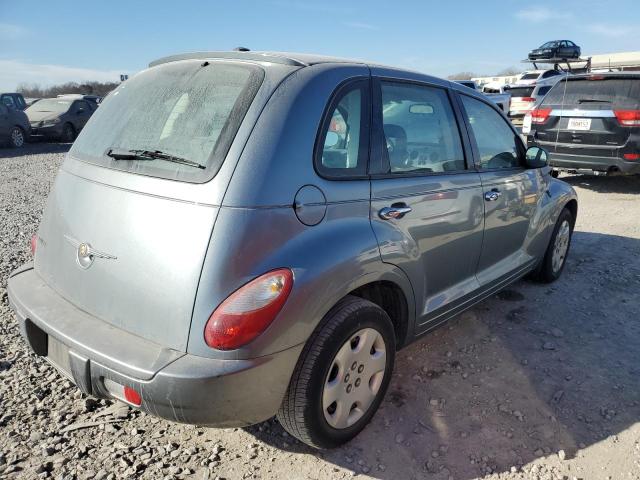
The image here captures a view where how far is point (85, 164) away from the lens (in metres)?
A: 2.46

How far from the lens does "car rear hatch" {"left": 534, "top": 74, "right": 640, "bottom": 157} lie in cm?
722

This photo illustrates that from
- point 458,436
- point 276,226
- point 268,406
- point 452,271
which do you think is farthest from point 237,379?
point 452,271

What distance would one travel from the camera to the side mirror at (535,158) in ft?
12.4

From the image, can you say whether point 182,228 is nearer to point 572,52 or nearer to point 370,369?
point 370,369

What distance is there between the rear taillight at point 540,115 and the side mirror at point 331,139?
7.03 metres

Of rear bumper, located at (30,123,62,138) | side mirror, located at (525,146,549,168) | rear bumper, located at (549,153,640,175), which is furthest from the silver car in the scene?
rear bumper, located at (30,123,62,138)

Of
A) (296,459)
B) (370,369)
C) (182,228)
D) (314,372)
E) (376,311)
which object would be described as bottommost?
(296,459)

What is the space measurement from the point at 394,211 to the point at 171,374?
1255mm

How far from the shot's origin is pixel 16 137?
49.4 feet

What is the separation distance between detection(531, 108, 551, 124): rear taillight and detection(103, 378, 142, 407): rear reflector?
26.3 feet

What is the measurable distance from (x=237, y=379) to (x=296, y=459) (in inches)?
29.5

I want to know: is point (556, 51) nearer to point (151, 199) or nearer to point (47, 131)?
point (47, 131)

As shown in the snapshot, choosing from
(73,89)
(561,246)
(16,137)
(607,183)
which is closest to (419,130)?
(561,246)

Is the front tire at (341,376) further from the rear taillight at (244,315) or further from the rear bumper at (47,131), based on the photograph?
the rear bumper at (47,131)
